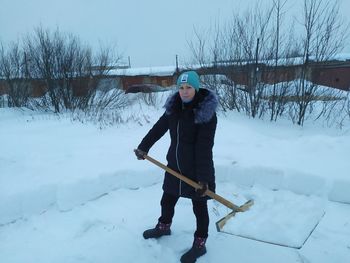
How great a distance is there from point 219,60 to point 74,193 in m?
5.68

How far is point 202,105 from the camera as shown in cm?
222

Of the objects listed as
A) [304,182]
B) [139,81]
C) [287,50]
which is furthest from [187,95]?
[139,81]

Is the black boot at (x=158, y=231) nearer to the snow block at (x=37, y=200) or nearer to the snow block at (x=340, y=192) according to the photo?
the snow block at (x=37, y=200)

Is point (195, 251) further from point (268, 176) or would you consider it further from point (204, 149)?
point (268, 176)

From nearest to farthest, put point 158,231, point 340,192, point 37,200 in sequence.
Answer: point 158,231 → point 37,200 → point 340,192

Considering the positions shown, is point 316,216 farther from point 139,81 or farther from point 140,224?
point 139,81

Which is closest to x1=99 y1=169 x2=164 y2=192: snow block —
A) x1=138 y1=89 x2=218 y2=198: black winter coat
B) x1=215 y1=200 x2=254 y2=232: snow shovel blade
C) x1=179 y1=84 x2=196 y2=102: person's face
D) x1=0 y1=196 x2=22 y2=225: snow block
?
x1=0 y1=196 x2=22 y2=225: snow block

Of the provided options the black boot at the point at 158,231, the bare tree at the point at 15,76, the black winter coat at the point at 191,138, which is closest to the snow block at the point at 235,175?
the black boot at the point at 158,231

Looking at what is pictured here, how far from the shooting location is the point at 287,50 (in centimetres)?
686

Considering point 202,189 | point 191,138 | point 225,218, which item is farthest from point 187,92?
point 225,218

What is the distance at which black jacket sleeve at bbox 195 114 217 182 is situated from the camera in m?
2.21

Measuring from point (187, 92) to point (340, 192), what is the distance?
7.90 feet

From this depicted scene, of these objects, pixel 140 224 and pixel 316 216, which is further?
pixel 140 224

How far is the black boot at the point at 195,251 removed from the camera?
2452mm
